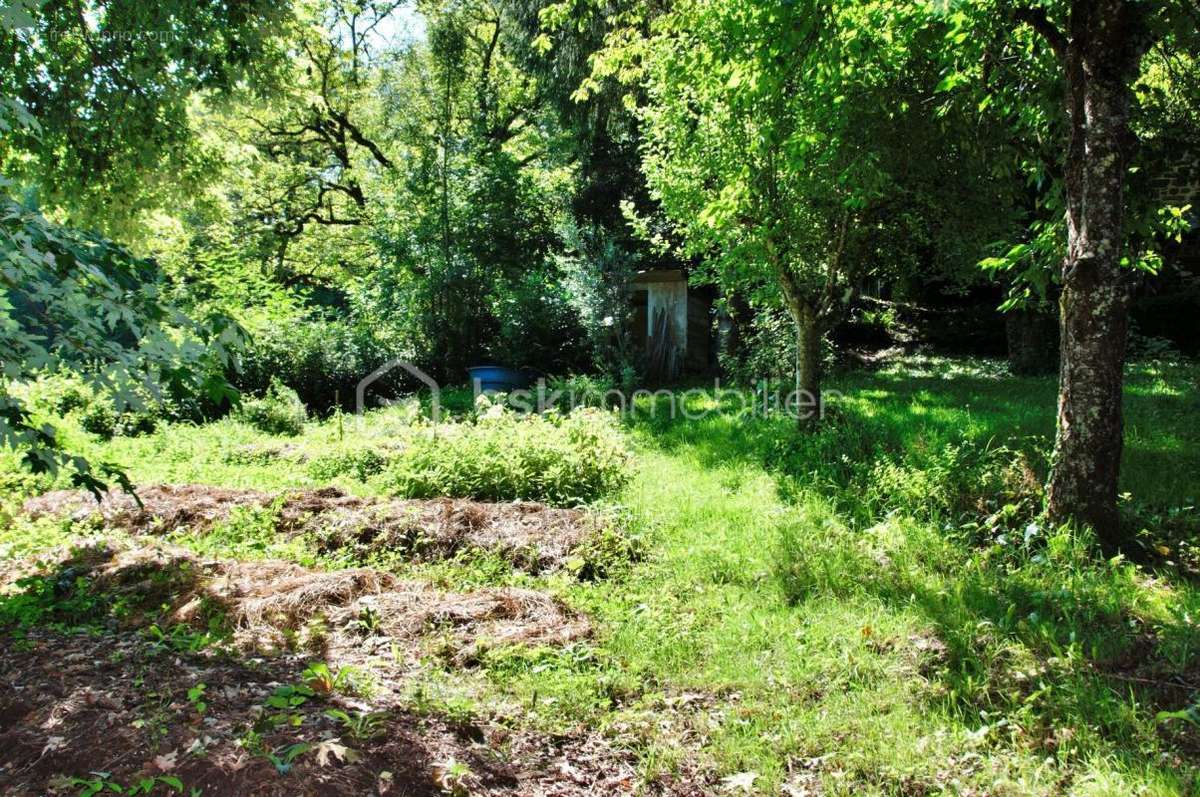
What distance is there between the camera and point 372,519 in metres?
5.89

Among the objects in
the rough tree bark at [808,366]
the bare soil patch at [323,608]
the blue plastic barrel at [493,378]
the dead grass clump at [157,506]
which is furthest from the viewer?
the blue plastic barrel at [493,378]

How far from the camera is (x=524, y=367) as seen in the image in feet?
41.8

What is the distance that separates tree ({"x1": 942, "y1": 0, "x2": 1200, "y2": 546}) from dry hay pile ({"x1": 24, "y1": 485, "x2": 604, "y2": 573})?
334cm

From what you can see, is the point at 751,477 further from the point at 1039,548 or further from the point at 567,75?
the point at 567,75

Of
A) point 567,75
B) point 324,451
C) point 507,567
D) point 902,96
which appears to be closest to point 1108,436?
point 902,96

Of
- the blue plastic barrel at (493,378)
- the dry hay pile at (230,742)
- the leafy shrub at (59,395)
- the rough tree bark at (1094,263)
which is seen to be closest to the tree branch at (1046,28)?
the rough tree bark at (1094,263)

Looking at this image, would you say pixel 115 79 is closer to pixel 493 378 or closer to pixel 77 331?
pixel 77 331

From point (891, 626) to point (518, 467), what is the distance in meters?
3.76

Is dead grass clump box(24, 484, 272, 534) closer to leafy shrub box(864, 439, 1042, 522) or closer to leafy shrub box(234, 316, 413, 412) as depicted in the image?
leafy shrub box(864, 439, 1042, 522)

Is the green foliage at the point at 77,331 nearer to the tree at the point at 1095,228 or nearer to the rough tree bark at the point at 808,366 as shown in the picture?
the tree at the point at 1095,228

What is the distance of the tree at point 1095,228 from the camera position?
4551mm

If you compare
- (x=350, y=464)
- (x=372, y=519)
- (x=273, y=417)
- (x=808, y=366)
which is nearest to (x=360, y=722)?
(x=372, y=519)

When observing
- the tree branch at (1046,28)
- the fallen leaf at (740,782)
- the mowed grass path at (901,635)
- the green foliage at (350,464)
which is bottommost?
the fallen leaf at (740,782)

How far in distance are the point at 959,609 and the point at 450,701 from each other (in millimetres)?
2832
